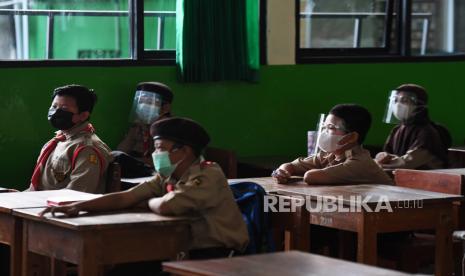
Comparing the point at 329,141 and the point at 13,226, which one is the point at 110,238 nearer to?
the point at 13,226

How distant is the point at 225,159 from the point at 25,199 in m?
2.16

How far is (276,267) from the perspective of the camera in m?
3.29

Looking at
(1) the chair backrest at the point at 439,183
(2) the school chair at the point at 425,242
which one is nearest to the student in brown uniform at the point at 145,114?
(1) the chair backrest at the point at 439,183

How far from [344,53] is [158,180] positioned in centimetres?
414

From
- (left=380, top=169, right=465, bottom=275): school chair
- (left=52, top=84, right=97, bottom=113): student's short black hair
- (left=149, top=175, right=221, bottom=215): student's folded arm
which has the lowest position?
(left=380, top=169, right=465, bottom=275): school chair

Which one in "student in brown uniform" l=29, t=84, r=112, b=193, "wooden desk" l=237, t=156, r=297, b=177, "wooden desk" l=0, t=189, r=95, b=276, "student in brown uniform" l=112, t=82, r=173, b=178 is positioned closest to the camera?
"wooden desk" l=0, t=189, r=95, b=276

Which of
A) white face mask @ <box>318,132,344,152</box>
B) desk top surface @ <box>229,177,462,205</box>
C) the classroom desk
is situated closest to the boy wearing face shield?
the classroom desk

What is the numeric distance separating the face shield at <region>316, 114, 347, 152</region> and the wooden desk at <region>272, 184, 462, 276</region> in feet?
2.05

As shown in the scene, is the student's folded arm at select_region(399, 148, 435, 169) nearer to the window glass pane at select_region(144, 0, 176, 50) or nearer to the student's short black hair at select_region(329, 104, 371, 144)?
the student's short black hair at select_region(329, 104, 371, 144)

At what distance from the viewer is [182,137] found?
4.42m

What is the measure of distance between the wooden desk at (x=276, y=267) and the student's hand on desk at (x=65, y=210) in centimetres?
97

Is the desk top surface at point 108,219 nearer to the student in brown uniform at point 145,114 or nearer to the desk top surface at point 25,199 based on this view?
the desk top surface at point 25,199

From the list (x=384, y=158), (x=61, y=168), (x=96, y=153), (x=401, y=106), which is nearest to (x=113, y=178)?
(x=96, y=153)

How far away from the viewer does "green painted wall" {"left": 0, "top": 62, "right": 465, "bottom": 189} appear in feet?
23.3
